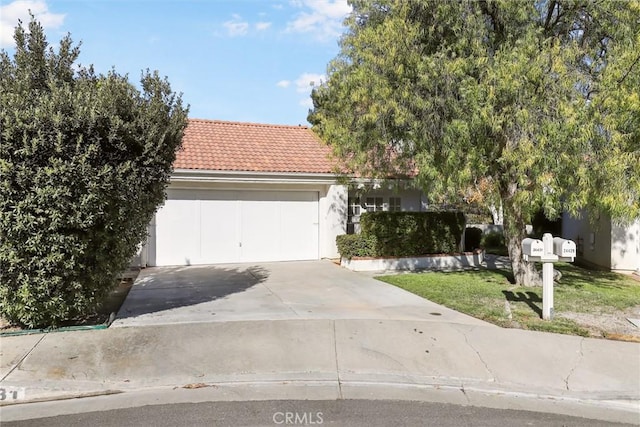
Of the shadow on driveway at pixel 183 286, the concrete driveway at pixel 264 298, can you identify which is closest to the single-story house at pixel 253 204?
the shadow on driveway at pixel 183 286

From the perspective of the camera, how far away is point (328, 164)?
49.0 ft

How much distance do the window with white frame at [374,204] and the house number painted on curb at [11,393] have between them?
11556 millimetres

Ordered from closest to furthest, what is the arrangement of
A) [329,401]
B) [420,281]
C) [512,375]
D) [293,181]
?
[329,401], [512,375], [420,281], [293,181]

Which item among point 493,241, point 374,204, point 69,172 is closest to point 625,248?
point 493,241

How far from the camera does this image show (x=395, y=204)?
15648mm

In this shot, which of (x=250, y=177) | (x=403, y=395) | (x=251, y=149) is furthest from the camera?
(x=251, y=149)

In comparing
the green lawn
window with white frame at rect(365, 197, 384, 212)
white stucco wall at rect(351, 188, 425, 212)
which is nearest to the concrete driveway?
the green lawn

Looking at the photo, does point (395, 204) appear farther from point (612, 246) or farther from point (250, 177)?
Answer: point (612, 246)

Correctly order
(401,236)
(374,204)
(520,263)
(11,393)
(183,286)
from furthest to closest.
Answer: (374,204) → (401,236) → (520,263) → (183,286) → (11,393)

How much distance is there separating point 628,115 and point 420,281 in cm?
538

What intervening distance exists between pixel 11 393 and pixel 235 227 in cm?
913

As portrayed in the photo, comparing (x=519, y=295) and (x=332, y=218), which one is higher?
(x=332, y=218)

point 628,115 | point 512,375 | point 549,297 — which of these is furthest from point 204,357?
point 628,115

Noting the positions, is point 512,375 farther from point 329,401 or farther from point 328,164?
point 328,164
